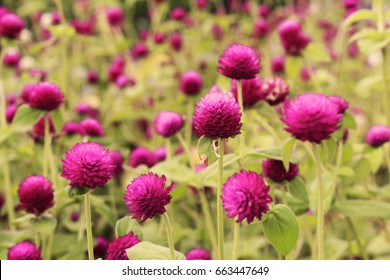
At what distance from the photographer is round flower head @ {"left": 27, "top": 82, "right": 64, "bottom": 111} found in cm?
135

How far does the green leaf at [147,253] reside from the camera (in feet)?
2.85

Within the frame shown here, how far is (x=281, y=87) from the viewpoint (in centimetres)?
130

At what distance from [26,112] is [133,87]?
108 centimetres

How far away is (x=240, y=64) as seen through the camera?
104cm

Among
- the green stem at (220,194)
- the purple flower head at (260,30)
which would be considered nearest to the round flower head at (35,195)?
the green stem at (220,194)

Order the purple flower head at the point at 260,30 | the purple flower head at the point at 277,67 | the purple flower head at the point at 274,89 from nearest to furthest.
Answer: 1. the purple flower head at the point at 274,89
2. the purple flower head at the point at 277,67
3. the purple flower head at the point at 260,30

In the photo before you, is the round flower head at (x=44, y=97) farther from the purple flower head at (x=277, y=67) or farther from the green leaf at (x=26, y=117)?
the purple flower head at (x=277, y=67)

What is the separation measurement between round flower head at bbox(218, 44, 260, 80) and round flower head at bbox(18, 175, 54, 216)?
1.48 ft

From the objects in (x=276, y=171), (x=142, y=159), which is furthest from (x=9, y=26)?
(x=276, y=171)

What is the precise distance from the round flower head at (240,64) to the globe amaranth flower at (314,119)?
8.8 inches

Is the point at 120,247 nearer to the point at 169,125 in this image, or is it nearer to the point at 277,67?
the point at 169,125

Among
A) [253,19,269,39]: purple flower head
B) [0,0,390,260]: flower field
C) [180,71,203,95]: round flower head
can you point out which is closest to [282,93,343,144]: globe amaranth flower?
[0,0,390,260]: flower field

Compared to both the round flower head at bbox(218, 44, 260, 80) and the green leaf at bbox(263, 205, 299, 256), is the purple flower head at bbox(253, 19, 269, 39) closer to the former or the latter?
the round flower head at bbox(218, 44, 260, 80)
